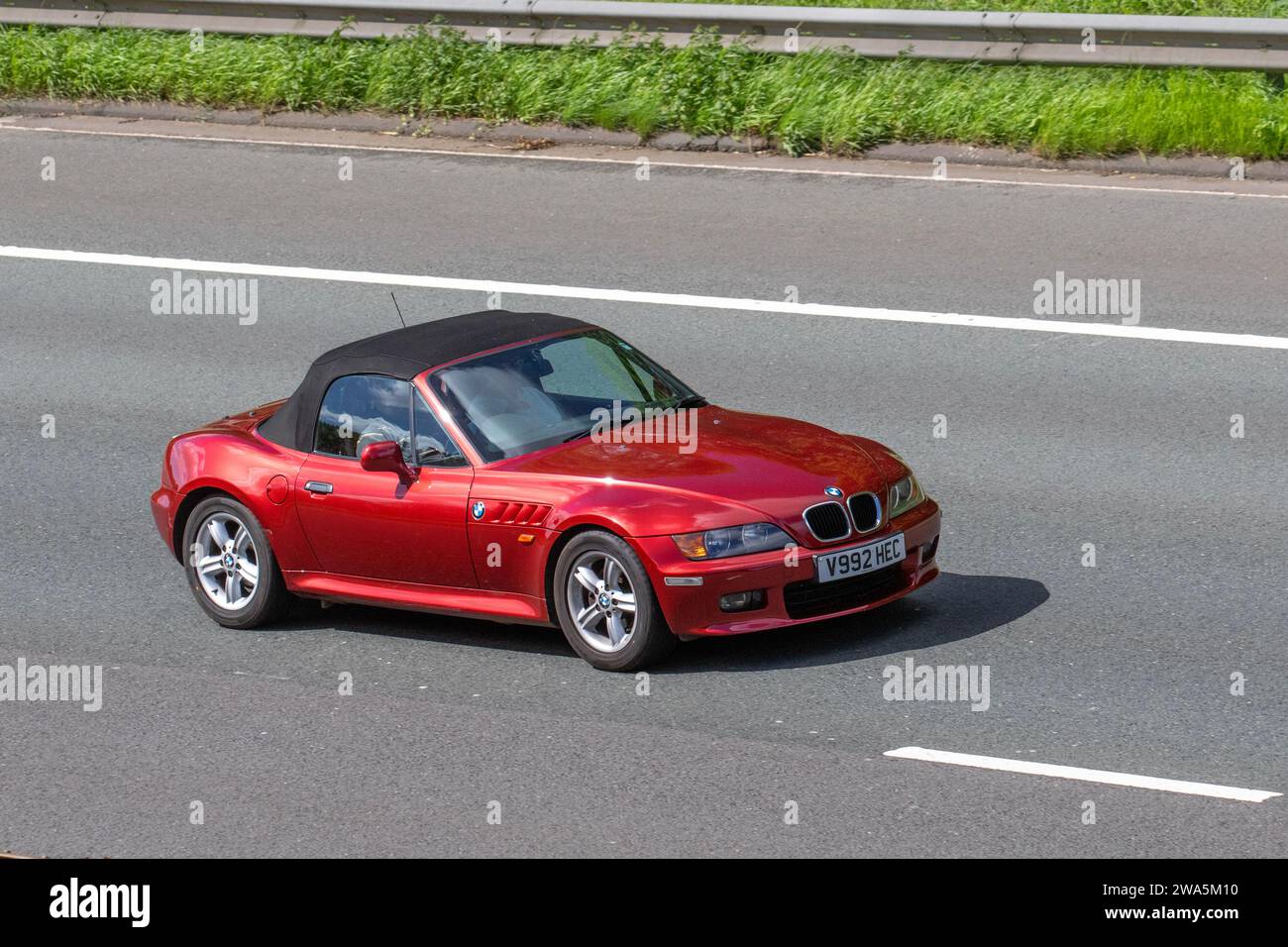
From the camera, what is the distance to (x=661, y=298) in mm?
13953

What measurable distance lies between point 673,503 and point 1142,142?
855 cm

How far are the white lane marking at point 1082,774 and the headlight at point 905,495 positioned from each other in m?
1.59

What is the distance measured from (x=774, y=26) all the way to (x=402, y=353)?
839cm

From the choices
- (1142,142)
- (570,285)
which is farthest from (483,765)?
(1142,142)

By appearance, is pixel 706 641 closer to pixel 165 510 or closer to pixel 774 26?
pixel 165 510

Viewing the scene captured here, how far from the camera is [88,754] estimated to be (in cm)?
820

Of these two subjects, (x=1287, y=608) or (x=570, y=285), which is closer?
(x=1287, y=608)

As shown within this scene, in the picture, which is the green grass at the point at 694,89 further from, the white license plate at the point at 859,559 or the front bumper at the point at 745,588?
the front bumper at the point at 745,588

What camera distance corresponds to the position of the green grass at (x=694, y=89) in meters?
15.6

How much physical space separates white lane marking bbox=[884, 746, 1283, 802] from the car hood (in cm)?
129

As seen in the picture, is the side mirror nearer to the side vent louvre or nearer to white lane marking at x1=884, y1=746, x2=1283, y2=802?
the side vent louvre

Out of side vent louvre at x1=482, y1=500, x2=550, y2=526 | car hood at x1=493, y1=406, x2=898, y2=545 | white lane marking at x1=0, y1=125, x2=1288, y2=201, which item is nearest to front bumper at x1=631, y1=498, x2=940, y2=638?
car hood at x1=493, y1=406, x2=898, y2=545

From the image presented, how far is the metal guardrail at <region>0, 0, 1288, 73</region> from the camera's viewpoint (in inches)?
619
